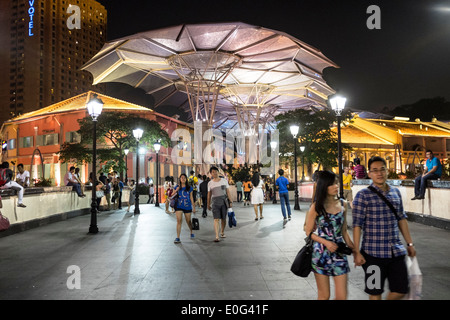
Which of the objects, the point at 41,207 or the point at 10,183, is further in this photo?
the point at 41,207

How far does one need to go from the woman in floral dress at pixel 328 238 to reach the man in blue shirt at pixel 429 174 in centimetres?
784

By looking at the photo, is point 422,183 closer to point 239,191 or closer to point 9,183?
point 9,183

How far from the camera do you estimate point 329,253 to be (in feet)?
10.9

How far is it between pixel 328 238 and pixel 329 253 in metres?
0.13

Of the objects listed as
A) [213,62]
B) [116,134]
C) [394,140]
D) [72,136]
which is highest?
[213,62]

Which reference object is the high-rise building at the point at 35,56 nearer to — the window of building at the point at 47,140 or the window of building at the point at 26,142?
the window of building at the point at 26,142

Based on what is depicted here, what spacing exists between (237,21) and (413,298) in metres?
21.6

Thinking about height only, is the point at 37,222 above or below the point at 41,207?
below

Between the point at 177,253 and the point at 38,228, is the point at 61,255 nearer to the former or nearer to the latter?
the point at 177,253

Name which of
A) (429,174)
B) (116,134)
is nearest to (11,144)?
(116,134)

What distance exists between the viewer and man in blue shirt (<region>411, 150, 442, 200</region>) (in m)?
10.2

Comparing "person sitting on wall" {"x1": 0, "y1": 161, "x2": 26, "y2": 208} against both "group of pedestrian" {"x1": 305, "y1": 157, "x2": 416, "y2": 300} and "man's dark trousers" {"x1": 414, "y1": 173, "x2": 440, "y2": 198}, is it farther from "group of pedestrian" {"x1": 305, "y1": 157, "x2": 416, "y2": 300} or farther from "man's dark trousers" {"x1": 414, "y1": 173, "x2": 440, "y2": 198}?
"man's dark trousers" {"x1": 414, "y1": 173, "x2": 440, "y2": 198}

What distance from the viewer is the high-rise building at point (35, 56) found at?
98438mm
